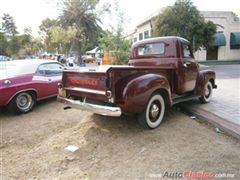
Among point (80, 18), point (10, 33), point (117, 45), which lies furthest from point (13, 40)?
point (117, 45)

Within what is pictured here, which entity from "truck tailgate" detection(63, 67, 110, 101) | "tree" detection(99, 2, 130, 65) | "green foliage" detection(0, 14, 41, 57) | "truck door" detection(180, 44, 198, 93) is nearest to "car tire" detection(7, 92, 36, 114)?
"truck tailgate" detection(63, 67, 110, 101)

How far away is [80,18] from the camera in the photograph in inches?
1164

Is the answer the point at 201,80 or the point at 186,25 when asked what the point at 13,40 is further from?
the point at 201,80

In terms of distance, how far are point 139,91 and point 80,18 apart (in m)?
26.8

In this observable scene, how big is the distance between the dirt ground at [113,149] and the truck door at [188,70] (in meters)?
0.82

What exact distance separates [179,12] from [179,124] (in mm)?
15822

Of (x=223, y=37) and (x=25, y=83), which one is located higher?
(x=223, y=37)

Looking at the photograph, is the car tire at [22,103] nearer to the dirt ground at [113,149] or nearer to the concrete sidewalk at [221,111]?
the dirt ground at [113,149]

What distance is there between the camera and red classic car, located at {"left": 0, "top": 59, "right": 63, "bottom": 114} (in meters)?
6.59

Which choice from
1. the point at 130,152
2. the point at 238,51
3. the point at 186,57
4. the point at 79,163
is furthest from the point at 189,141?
the point at 238,51

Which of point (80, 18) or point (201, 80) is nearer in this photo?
point (201, 80)

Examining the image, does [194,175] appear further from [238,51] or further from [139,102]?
[238,51]

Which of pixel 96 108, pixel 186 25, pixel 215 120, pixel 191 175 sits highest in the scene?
pixel 186 25

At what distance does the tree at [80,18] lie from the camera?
2870 cm
